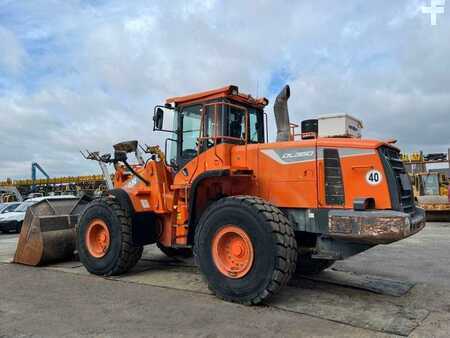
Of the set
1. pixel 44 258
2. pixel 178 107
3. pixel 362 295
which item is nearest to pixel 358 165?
pixel 362 295

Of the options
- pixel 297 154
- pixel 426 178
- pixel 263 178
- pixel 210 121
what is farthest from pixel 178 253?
pixel 426 178

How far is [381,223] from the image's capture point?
5301 mm

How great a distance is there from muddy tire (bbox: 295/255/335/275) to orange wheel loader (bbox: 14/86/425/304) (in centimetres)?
2

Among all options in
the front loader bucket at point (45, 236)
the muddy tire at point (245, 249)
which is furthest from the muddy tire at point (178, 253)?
the muddy tire at point (245, 249)

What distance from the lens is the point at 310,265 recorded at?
746 cm

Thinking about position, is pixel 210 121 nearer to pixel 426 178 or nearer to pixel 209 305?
pixel 209 305

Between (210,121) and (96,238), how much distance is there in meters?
2.97

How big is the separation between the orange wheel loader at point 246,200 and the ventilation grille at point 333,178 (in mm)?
13

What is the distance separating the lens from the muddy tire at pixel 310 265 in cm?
737

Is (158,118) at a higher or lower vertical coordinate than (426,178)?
higher

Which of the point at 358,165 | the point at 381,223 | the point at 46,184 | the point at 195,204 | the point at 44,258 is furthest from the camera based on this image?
the point at 46,184

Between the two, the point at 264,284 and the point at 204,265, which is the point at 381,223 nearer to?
the point at 264,284

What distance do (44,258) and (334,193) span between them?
592 cm

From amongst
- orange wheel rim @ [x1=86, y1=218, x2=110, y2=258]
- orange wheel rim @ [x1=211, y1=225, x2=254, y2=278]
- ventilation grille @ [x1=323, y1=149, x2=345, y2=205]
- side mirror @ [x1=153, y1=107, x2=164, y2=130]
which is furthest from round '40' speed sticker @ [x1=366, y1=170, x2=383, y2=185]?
orange wheel rim @ [x1=86, y1=218, x2=110, y2=258]
